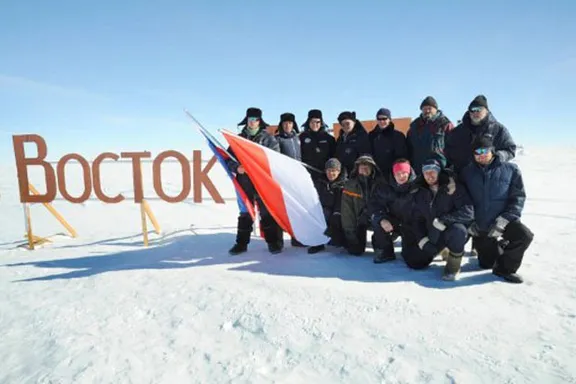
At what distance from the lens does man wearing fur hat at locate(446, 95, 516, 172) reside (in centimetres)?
395

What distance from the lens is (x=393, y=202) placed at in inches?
172

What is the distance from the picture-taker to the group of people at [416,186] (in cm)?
371

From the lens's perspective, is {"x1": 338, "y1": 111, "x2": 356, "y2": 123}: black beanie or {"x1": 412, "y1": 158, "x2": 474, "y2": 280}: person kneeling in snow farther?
{"x1": 338, "y1": 111, "x2": 356, "y2": 123}: black beanie

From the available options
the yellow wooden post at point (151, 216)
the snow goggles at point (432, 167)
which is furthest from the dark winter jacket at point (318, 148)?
the yellow wooden post at point (151, 216)

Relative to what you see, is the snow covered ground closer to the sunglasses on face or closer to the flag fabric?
the flag fabric

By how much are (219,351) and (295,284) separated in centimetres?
126

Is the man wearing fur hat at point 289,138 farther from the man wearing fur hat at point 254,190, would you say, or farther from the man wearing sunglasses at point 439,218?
the man wearing sunglasses at point 439,218

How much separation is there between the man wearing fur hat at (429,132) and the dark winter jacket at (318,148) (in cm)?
130

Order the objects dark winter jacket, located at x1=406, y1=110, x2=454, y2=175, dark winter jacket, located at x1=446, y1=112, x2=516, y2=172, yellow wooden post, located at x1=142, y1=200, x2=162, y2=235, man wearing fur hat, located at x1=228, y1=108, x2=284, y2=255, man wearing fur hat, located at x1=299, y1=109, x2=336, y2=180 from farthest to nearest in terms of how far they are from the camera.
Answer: yellow wooden post, located at x1=142, y1=200, x2=162, y2=235 → man wearing fur hat, located at x1=299, y1=109, x2=336, y2=180 → man wearing fur hat, located at x1=228, y1=108, x2=284, y2=255 → dark winter jacket, located at x1=406, y1=110, x2=454, y2=175 → dark winter jacket, located at x1=446, y1=112, x2=516, y2=172

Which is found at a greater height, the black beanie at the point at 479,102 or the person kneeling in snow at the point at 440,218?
the black beanie at the point at 479,102

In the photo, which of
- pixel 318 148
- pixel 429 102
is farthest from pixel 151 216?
pixel 429 102

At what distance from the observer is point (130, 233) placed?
7.64 metres

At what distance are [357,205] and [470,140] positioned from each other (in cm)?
166

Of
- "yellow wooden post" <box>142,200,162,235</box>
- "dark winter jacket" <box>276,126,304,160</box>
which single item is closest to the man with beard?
"dark winter jacket" <box>276,126,304,160</box>
